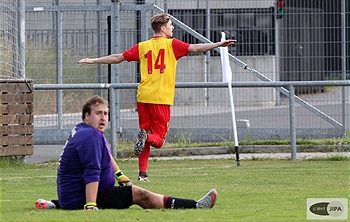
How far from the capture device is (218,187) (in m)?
11.1

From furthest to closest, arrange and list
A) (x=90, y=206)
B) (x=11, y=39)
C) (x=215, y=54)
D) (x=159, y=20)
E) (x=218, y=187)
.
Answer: (x=215, y=54) → (x=11, y=39) → (x=159, y=20) → (x=218, y=187) → (x=90, y=206)

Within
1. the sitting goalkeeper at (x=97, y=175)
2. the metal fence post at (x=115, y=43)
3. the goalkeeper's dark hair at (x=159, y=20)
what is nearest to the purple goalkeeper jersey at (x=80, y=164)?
the sitting goalkeeper at (x=97, y=175)

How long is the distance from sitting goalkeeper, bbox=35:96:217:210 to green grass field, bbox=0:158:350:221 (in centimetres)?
16

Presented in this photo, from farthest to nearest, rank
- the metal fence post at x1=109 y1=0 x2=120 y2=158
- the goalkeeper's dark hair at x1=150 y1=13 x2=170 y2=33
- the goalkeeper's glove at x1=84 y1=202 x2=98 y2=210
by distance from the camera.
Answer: the metal fence post at x1=109 y1=0 x2=120 y2=158 → the goalkeeper's dark hair at x1=150 y1=13 x2=170 y2=33 → the goalkeeper's glove at x1=84 y1=202 x2=98 y2=210

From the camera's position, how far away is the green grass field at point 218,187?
27.0ft

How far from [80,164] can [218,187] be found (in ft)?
8.90

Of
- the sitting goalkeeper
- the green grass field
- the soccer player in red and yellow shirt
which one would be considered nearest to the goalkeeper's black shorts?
the sitting goalkeeper

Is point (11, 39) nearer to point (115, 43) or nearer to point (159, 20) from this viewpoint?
point (115, 43)

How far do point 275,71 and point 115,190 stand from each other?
9918 millimetres

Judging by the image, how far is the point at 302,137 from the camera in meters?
17.6

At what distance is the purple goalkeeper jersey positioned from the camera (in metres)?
8.62

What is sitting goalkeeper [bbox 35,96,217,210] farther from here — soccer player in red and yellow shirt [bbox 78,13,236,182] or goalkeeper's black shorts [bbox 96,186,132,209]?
soccer player in red and yellow shirt [bbox 78,13,236,182]

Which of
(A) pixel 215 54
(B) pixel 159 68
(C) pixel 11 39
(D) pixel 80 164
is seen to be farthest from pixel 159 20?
(A) pixel 215 54

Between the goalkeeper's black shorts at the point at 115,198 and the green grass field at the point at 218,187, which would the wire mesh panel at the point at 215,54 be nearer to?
the green grass field at the point at 218,187
